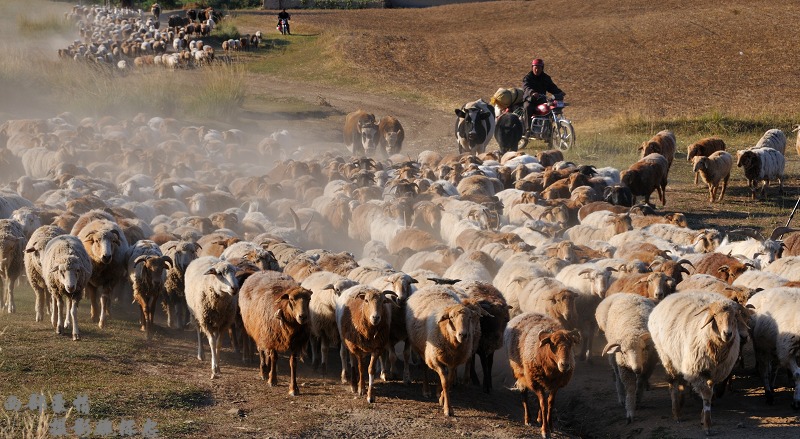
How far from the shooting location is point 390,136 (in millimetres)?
27953

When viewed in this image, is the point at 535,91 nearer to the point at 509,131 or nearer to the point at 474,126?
the point at 509,131

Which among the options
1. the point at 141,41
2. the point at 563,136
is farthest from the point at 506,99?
the point at 141,41

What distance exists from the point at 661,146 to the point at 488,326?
564 inches

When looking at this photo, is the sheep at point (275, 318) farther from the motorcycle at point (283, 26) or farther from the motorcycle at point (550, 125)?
the motorcycle at point (283, 26)

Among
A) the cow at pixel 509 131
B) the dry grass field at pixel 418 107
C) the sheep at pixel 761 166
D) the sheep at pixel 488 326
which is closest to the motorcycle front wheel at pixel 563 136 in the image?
the dry grass field at pixel 418 107

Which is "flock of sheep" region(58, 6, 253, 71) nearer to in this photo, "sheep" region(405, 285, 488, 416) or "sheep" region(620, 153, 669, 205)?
"sheep" region(620, 153, 669, 205)

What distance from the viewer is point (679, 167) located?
1029 inches

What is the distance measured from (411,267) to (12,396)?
6628mm

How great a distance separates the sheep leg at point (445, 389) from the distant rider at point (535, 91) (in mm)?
18166

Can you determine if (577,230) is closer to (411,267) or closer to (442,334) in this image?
(411,267)

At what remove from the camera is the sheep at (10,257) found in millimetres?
13656

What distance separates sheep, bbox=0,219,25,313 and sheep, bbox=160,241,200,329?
208 centimetres

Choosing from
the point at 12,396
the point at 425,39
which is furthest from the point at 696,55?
the point at 12,396

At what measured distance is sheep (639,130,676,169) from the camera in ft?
78.3
